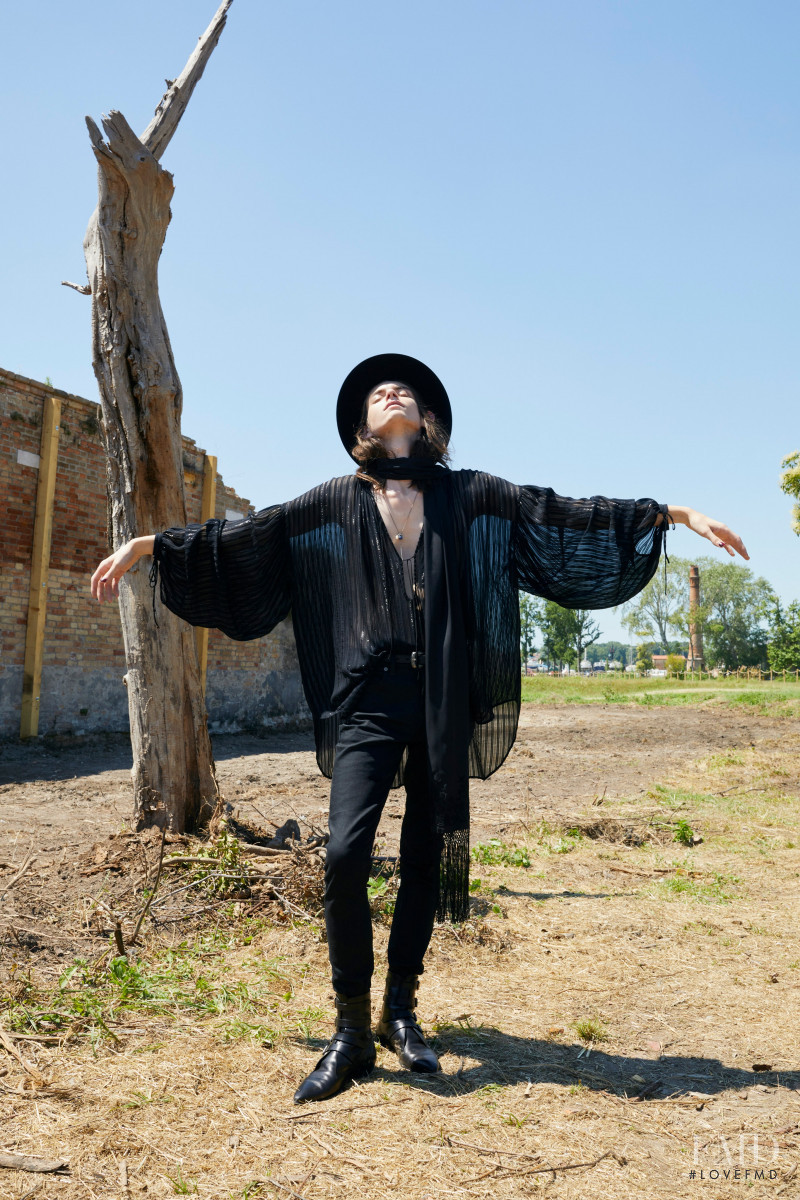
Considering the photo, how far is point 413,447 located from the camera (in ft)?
11.1

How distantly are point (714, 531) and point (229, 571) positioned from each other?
1.86 meters

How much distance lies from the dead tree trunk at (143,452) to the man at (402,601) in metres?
1.82

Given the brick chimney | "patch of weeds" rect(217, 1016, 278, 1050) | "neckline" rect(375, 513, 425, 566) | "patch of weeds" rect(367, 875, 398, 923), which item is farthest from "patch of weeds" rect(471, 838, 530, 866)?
the brick chimney

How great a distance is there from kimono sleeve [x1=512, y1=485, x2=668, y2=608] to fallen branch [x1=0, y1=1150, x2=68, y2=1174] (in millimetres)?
2384

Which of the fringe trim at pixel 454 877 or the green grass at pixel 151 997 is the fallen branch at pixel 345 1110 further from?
the fringe trim at pixel 454 877

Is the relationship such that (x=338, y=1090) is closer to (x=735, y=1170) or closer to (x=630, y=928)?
(x=735, y=1170)

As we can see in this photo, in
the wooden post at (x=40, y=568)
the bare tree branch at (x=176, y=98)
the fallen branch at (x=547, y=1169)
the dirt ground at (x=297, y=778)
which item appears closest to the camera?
the fallen branch at (x=547, y=1169)

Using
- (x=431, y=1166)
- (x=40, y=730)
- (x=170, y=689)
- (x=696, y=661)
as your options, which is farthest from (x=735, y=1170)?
(x=696, y=661)

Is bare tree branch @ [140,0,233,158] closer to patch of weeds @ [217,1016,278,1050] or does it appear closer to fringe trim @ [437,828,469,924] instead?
fringe trim @ [437,828,469,924]

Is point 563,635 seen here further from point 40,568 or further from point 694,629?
point 40,568

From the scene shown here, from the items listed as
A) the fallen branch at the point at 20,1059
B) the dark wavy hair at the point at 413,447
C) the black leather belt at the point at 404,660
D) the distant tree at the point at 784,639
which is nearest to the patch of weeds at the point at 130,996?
the fallen branch at the point at 20,1059

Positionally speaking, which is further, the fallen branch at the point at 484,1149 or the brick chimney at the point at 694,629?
the brick chimney at the point at 694,629

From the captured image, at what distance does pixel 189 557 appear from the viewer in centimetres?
342

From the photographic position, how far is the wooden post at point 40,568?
11000mm
